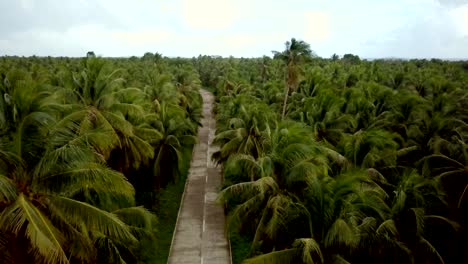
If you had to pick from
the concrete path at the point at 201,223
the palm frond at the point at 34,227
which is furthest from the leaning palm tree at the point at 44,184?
the concrete path at the point at 201,223

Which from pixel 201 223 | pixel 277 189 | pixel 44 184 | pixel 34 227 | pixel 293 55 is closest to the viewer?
pixel 34 227

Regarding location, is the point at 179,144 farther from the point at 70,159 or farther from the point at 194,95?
the point at 194,95

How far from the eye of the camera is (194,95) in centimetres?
4825

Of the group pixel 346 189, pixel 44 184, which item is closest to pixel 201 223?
pixel 346 189

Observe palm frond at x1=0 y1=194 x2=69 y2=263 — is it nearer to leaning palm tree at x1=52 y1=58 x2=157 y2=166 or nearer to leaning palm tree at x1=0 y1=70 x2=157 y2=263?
leaning palm tree at x1=0 y1=70 x2=157 y2=263

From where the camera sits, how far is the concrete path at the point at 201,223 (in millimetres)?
21625

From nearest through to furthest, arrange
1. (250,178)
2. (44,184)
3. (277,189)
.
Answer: (44,184) → (277,189) → (250,178)

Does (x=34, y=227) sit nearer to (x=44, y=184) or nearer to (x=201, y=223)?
(x=44, y=184)

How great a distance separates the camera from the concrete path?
2162cm

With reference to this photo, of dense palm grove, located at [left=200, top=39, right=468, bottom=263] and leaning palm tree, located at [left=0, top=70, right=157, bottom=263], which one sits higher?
leaning palm tree, located at [left=0, top=70, right=157, bottom=263]

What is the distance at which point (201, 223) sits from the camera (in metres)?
25.3

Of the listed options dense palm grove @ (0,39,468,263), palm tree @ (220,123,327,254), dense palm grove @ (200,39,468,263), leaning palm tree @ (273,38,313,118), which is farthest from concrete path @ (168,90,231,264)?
leaning palm tree @ (273,38,313,118)

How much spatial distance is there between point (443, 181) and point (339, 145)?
18.9 feet

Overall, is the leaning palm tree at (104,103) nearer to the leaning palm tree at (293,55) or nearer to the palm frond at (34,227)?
the palm frond at (34,227)
